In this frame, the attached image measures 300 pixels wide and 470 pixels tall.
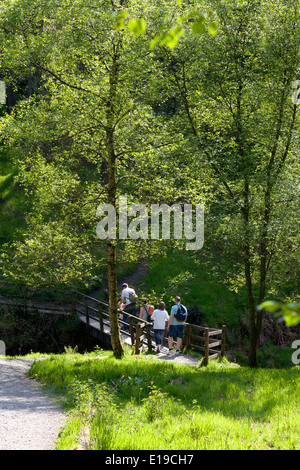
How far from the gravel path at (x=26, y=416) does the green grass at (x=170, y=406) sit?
0.93 ft

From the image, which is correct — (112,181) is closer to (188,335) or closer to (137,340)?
(137,340)

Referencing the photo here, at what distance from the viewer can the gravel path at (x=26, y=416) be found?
239 inches

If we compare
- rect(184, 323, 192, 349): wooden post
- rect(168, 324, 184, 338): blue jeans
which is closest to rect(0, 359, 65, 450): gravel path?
rect(168, 324, 184, 338): blue jeans

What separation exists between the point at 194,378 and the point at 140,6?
29.9ft

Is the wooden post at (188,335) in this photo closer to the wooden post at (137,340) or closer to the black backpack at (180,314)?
the black backpack at (180,314)

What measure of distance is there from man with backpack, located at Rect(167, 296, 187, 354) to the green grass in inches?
108

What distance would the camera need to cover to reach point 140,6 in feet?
35.2

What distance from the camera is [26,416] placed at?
7.40 m

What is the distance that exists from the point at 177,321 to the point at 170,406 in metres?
7.02

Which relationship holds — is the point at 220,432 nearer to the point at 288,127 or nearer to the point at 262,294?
the point at 262,294

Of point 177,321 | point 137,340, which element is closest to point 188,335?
point 177,321

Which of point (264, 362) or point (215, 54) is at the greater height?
point (215, 54)

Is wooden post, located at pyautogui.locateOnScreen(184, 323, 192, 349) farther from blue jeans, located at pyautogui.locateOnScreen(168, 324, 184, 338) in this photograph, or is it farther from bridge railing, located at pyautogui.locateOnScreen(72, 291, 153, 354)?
bridge railing, located at pyautogui.locateOnScreen(72, 291, 153, 354)
